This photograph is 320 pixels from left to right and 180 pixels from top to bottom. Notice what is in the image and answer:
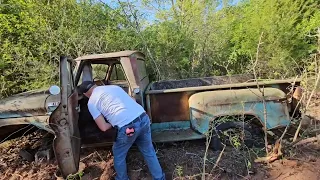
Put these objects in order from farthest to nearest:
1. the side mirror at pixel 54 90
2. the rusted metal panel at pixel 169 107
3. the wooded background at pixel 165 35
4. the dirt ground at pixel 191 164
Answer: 1. the wooded background at pixel 165 35
2. the rusted metal panel at pixel 169 107
3. the dirt ground at pixel 191 164
4. the side mirror at pixel 54 90

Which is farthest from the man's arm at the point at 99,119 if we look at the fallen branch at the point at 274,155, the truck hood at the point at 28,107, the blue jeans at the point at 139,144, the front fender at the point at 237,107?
the fallen branch at the point at 274,155

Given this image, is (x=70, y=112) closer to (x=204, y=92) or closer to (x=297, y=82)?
(x=204, y=92)

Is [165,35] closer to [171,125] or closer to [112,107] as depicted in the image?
[171,125]

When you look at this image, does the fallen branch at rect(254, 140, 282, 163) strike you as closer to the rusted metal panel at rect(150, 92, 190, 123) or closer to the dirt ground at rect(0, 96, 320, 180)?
the dirt ground at rect(0, 96, 320, 180)

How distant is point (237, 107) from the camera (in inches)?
159

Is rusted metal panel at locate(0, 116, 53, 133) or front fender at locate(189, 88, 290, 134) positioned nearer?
rusted metal panel at locate(0, 116, 53, 133)

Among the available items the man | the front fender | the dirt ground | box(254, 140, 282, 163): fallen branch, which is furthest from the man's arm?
box(254, 140, 282, 163): fallen branch

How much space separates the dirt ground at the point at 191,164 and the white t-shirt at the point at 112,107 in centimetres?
76

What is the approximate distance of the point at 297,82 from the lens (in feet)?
14.0

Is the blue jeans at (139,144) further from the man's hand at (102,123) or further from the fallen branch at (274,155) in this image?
the fallen branch at (274,155)

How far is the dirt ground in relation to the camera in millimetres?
3568

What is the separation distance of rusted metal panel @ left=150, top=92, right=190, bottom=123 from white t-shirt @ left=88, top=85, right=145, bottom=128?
0.78 meters

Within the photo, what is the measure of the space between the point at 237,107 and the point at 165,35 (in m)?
5.23

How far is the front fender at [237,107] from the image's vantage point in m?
4.02
